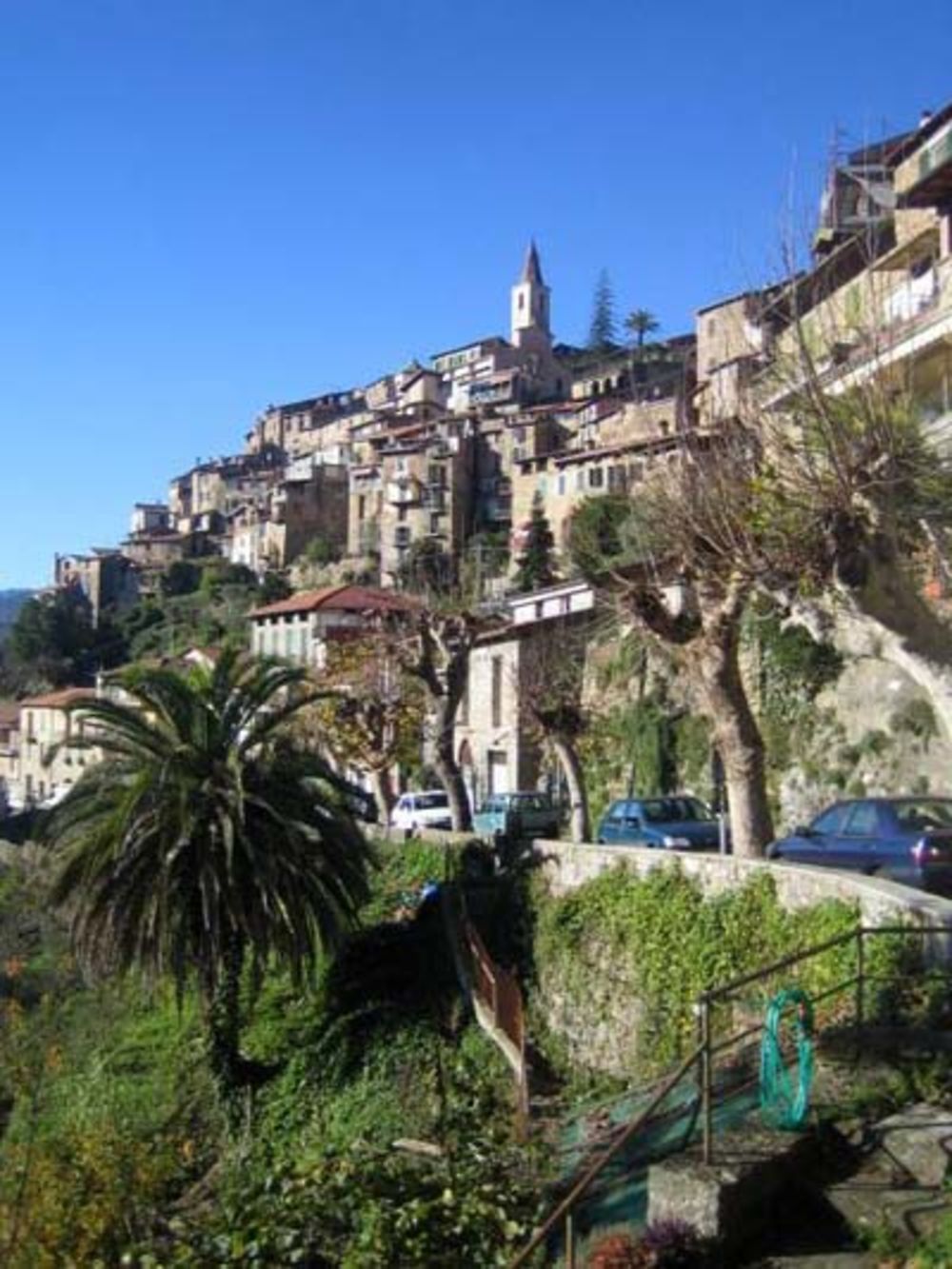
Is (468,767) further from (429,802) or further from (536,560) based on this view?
(536,560)

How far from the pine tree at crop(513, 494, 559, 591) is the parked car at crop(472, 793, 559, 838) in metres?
30.0

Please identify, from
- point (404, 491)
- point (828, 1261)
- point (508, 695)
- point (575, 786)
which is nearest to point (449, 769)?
point (575, 786)

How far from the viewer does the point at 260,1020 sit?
2539cm

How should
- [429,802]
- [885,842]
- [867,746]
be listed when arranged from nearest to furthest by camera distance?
[885,842] < [867,746] < [429,802]

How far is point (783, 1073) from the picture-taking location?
33.4ft

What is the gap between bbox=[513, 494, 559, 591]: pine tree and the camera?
70.8 metres

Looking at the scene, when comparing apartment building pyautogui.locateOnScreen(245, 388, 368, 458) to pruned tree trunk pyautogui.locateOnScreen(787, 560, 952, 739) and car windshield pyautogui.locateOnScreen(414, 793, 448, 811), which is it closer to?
car windshield pyautogui.locateOnScreen(414, 793, 448, 811)

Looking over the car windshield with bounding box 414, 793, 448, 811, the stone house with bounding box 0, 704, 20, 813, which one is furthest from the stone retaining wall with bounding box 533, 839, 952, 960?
the stone house with bounding box 0, 704, 20, 813

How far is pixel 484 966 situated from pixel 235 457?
169743 millimetres

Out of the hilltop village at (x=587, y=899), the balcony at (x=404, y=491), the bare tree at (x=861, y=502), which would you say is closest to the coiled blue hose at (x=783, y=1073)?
the hilltop village at (x=587, y=899)

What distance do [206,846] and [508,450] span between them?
102 m

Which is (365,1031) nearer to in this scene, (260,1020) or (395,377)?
(260,1020)

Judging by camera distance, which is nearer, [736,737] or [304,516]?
[736,737]

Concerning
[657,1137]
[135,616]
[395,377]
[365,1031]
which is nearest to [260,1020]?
[365,1031]
